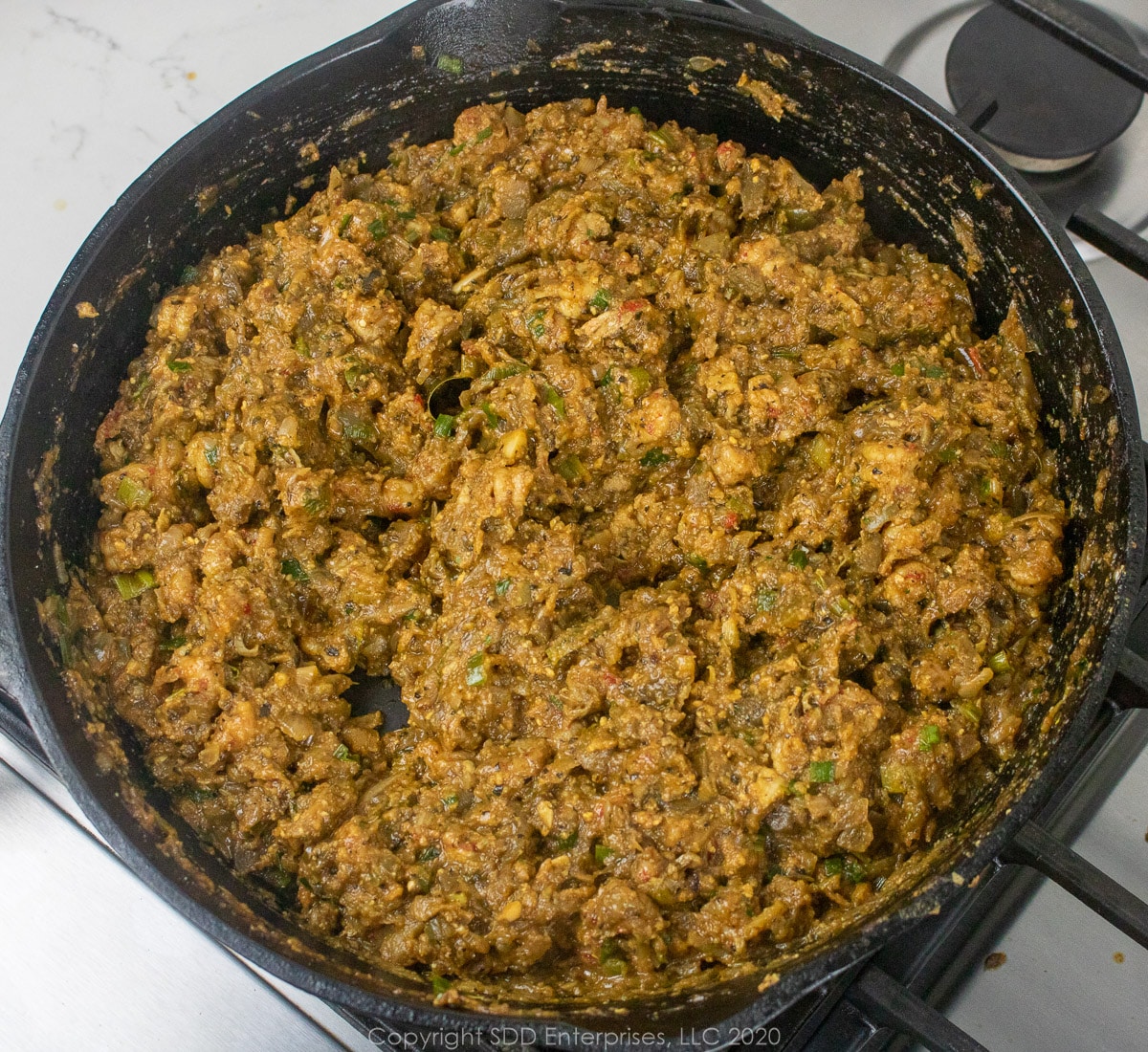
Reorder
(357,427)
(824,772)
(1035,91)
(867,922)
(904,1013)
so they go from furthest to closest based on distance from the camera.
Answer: (1035,91), (357,427), (824,772), (904,1013), (867,922)

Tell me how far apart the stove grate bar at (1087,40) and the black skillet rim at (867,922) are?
0.31 m

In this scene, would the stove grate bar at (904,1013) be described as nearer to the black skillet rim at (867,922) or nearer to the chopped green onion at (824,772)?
the black skillet rim at (867,922)

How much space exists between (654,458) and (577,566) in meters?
0.37

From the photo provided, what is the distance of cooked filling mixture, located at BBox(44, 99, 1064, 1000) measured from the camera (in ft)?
7.75

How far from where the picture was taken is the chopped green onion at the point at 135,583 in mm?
2656

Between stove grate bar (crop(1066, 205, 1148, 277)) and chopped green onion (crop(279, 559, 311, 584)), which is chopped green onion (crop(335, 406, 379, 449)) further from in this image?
stove grate bar (crop(1066, 205, 1148, 277))

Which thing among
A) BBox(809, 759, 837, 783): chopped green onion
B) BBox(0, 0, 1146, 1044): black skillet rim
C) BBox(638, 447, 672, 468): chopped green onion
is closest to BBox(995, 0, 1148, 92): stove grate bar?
BBox(0, 0, 1146, 1044): black skillet rim

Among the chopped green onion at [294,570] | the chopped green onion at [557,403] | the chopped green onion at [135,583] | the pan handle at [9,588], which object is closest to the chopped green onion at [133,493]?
the chopped green onion at [135,583]

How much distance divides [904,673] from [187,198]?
2.31 metres

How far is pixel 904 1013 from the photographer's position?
7.32ft

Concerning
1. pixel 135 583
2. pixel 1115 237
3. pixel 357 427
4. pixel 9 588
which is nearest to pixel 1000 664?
pixel 1115 237

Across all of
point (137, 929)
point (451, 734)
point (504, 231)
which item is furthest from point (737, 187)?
point (137, 929)

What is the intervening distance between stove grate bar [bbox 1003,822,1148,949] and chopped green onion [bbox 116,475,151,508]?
7.45ft

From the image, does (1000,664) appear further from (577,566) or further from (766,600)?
(577,566)
